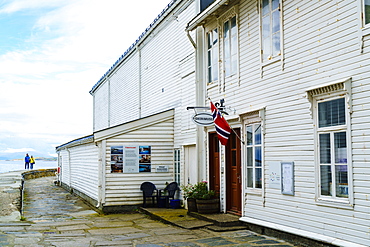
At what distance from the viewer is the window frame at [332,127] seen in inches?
291

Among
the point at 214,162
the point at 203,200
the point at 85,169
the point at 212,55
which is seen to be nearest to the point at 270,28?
the point at 212,55

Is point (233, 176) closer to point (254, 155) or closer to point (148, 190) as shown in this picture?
point (254, 155)

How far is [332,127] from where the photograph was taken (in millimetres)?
7855

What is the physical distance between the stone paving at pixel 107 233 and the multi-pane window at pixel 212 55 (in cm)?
468

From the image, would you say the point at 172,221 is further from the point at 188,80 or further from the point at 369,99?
the point at 369,99

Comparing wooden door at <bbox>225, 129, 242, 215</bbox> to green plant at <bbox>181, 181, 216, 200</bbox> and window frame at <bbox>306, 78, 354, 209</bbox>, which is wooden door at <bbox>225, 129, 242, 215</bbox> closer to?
green plant at <bbox>181, 181, 216, 200</bbox>

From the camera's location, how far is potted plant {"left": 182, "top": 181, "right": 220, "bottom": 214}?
1202cm

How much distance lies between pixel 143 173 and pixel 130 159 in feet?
2.29

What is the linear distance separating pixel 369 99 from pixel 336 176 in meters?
1.58

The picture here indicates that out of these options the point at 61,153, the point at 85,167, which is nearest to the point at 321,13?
the point at 85,167

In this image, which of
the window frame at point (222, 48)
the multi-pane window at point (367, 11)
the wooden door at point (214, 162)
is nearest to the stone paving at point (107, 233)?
the wooden door at point (214, 162)

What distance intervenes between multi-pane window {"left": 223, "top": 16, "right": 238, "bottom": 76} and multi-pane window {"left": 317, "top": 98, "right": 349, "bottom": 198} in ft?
12.7

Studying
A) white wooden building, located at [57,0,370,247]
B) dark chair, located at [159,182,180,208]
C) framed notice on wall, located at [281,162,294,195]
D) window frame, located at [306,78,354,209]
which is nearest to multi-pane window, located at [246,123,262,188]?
white wooden building, located at [57,0,370,247]

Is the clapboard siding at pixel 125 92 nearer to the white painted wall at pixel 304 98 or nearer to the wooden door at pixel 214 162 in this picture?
the wooden door at pixel 214 162
